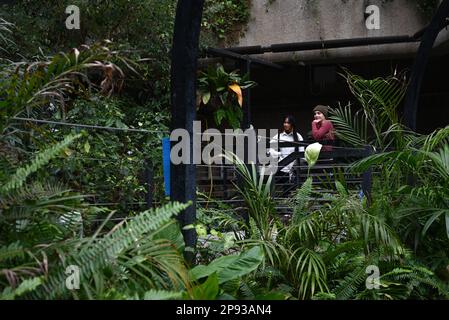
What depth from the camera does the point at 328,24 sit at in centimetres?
1031

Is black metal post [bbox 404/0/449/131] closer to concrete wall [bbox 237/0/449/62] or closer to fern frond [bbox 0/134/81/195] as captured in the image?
concrete wall [bbox 237/0/449/62]

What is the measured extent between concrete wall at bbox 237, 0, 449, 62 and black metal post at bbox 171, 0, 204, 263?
6.73m

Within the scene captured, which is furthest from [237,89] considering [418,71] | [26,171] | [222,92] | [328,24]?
[26,171]

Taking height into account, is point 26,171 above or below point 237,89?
below

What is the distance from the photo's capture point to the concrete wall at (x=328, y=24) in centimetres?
1018

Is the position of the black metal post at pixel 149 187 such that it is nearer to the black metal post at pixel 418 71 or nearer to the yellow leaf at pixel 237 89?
the black metal post at pixel 418 71

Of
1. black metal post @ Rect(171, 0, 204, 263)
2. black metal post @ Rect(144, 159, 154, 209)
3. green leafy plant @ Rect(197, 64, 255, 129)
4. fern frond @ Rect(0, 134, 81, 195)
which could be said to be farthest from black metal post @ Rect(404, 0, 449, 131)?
fern frond @ Rect(0, 134, 81, 195)

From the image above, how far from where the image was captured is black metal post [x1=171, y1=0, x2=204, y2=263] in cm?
376

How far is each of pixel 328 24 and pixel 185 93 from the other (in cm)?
702

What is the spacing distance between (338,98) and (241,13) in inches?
140

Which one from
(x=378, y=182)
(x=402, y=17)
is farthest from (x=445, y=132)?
(x=402, y=17)

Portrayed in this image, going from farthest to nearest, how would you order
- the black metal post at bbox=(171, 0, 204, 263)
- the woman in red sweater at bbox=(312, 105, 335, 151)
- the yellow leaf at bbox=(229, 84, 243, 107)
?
the yellow leaf at bbox=(229, 84, 243, 107)
the woman in red sweater at bbox=(312, 105, 335, 151)
the black metal post at bbox=(171, 0, 204, 263)

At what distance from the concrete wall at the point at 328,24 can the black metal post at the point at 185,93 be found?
22.1 feet

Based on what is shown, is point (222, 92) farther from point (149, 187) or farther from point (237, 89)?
point (149, 187)
